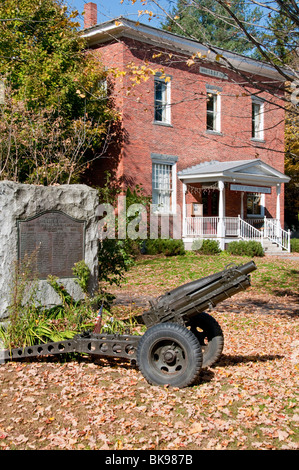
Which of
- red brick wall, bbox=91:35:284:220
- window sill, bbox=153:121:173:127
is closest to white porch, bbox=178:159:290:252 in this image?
red brick wall, bbox=91:35:284:220

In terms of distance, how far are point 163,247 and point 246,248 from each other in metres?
3.35

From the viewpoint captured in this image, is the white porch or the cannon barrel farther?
the white porch

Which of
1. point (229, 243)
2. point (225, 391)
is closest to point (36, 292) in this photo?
point (225, 391)

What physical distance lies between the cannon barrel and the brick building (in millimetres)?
13220

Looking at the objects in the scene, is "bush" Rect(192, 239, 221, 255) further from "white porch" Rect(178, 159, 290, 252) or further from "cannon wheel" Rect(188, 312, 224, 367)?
"cannon wheel" Rect(188, 312, 224, 367)

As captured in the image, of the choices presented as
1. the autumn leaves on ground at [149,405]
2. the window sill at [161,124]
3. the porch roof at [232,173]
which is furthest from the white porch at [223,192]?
the autumn leaves on ground at [149,405]

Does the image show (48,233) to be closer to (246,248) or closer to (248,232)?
(246,248)

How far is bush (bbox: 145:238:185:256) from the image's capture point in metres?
19.0

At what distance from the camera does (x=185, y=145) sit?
71.8 feet

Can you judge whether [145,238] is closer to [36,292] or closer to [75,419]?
[36,292]

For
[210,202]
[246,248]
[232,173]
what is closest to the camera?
[246,248]

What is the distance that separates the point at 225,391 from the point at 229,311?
4.99 meters

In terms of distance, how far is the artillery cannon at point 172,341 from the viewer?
5141 millimetres

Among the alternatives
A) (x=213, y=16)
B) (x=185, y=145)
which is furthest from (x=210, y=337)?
(x=185, y=145)
